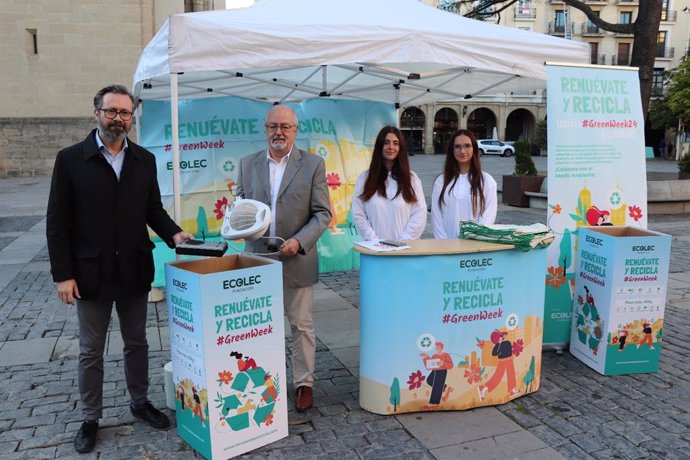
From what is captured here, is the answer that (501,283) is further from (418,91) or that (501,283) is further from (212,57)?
(418,91)

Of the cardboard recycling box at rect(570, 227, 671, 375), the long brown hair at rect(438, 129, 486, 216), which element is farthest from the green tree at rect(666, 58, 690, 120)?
the long brown hair at rect(438, 129, 486, 216)

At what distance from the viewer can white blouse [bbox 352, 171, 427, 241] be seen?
4508mm

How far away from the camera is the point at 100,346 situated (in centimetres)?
324

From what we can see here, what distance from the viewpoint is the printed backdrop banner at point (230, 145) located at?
21.2 ft

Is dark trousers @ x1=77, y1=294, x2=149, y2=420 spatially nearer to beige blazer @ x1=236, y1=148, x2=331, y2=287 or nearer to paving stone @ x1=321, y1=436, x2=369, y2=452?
beige blazer @ x1=236, y1=148, x2=331, y2=287

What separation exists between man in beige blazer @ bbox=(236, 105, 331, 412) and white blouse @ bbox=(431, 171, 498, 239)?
135 centimetres

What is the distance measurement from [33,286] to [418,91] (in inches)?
215

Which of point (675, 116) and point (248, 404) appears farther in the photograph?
point (675, 116)

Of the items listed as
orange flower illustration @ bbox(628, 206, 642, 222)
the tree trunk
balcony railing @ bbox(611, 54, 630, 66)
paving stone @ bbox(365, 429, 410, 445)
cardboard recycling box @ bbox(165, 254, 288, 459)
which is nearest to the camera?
cardboard recycling box @ bbox(165, 254, 288, 459)

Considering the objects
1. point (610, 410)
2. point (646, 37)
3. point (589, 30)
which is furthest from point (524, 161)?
point (589, 30)

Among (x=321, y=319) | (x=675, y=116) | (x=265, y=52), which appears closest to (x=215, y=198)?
(x=321, y=319)

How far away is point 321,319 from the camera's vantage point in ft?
18.7

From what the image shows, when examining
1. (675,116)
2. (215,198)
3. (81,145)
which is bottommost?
(215,198)

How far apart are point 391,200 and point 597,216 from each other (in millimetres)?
1753
